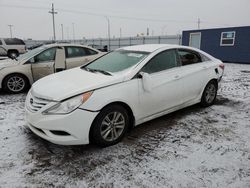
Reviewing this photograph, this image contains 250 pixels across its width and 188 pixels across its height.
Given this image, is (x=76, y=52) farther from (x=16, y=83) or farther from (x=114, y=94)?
(x=114, y=94)

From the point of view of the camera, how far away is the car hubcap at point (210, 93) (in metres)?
4.91

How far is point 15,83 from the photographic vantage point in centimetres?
631

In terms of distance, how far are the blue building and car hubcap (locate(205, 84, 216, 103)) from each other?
11.0m

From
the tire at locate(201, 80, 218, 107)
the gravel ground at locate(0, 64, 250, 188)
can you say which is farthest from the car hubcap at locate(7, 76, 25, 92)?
the tire at locate(201, 80, 218, 107)

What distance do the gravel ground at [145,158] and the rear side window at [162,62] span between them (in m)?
1.03

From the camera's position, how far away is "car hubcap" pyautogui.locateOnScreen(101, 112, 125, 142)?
10.3ft

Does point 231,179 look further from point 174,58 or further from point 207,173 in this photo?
point 174,58

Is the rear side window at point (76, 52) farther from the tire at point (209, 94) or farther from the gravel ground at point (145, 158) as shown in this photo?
the tire at point (209, 94)

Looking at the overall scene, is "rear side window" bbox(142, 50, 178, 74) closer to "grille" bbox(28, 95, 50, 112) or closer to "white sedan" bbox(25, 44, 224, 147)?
"white sedan" bbox(25, 44, 224, 147)

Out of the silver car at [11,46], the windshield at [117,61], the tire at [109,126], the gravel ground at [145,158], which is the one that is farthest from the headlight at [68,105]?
the silver car at [11,46]

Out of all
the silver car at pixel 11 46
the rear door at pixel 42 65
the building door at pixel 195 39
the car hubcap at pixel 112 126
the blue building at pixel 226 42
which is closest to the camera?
the car hubcap at pixel 112 126

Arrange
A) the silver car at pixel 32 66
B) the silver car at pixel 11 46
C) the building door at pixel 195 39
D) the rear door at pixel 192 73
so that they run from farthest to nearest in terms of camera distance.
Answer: the silver car at pixel 11 46
the building door at pixel 195 39
the silver car at pixel 32 66
the rear door at pixel 192 73

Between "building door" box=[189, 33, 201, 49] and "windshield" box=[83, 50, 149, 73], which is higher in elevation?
"building door" box=[189, 33, 201, 49]

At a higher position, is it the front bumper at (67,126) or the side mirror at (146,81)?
the side mirror at (146,81)
